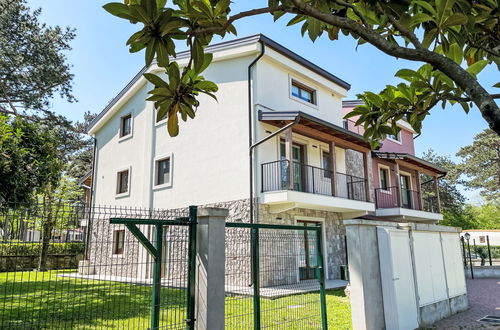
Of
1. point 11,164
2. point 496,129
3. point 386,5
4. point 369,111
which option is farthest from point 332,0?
point 11,164

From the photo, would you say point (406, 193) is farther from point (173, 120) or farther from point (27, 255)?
point (27, 255)

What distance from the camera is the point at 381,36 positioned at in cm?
257

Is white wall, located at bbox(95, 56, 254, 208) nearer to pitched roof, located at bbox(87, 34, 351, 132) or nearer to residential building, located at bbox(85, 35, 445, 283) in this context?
A: residential building, located at bbox(85, 35, 445, 283)

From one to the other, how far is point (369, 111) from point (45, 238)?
11.7 ft

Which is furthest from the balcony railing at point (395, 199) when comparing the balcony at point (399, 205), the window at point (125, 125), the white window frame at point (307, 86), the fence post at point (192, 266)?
the fence post at point (192, 266)

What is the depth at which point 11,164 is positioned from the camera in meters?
8.66

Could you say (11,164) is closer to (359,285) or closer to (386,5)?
(359,285)

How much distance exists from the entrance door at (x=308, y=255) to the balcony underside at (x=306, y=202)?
17.5ft

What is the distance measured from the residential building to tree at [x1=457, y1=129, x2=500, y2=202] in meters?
23.8

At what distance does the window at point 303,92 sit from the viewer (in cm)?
1545

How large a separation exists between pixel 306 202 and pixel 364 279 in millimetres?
6588

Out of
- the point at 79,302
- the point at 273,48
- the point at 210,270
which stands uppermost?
the point at 273,48

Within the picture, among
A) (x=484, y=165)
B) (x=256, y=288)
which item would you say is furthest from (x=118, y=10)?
(x=484, y=165)

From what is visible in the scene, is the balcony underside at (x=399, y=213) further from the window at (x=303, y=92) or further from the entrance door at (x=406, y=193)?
A: the window at (x=303, y=92)
